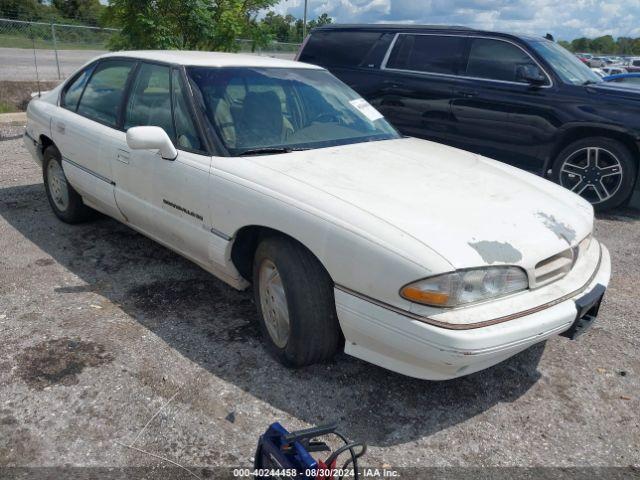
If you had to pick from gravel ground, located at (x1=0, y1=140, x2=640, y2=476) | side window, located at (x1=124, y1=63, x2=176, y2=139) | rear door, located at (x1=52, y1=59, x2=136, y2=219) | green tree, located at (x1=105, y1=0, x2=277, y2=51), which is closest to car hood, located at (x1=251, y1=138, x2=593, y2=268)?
gravel ground, located at (x1=0, y1=140, x2=640, y2=476)

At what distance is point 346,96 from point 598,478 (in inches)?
→ 109

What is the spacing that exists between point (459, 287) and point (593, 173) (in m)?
4.46

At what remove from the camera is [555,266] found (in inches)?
106

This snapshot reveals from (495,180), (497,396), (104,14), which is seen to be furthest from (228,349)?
(104,14)

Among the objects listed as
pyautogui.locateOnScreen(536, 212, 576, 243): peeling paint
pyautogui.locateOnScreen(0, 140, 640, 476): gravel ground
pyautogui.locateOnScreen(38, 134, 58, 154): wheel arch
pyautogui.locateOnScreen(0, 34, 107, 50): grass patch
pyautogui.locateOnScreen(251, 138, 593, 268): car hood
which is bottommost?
pyautogui.locateOnScreen(0, 34, 107, 50): grass patch

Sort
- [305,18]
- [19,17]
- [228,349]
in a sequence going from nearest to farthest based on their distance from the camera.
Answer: [228,349]
[305,18]
[19,17]

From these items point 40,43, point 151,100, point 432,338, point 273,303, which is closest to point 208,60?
point 151,100

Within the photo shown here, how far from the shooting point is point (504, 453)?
2.50 metres

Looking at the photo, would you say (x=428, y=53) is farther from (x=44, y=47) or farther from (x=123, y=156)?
(x=44, y=47)

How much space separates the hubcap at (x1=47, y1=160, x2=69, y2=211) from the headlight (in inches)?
140

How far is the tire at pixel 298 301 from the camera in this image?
2699mm

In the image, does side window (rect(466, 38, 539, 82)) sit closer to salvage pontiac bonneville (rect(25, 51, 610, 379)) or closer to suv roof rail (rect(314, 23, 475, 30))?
suv roof rail (rect(314, 23, 475, 30))

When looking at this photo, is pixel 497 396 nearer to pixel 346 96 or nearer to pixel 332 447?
pixel 332 447

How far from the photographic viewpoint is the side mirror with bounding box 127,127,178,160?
3.21 metres
